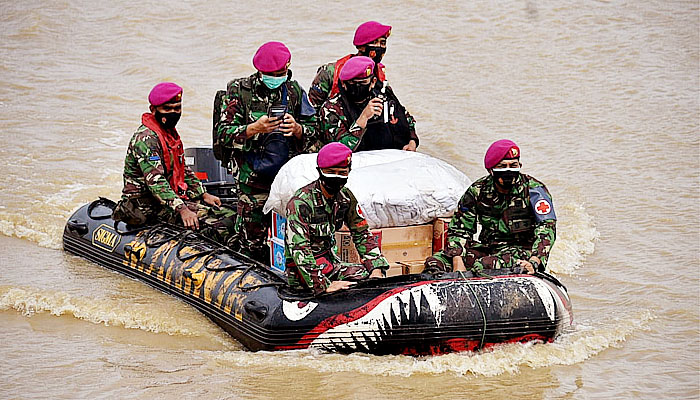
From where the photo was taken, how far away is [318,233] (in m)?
5.73

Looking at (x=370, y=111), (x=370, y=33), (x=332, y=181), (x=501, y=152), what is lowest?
(x=332, y=181)

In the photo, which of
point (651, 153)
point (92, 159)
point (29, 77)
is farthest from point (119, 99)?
point (651, 153)

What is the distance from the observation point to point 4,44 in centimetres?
1634

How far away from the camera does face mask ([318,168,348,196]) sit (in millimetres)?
5551

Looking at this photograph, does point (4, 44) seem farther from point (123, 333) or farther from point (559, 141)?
point (123, 333)

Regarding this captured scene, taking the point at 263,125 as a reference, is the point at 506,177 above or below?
below

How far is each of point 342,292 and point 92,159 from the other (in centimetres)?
673

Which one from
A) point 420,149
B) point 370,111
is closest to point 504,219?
point 370,111

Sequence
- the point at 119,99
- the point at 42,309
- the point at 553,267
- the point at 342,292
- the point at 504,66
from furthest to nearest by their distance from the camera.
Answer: the point at 504,66
the point at 119,99
the point at 553,267
the point at 42,309
the point at 342,292

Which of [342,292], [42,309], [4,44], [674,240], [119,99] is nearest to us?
[342,292]

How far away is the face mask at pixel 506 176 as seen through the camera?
235 inches

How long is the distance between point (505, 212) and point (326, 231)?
1212 mm

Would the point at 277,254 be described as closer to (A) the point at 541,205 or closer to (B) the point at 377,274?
(B) the point at 377,274

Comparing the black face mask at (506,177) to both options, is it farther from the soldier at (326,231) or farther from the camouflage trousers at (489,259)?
the soldier at (326,231)
